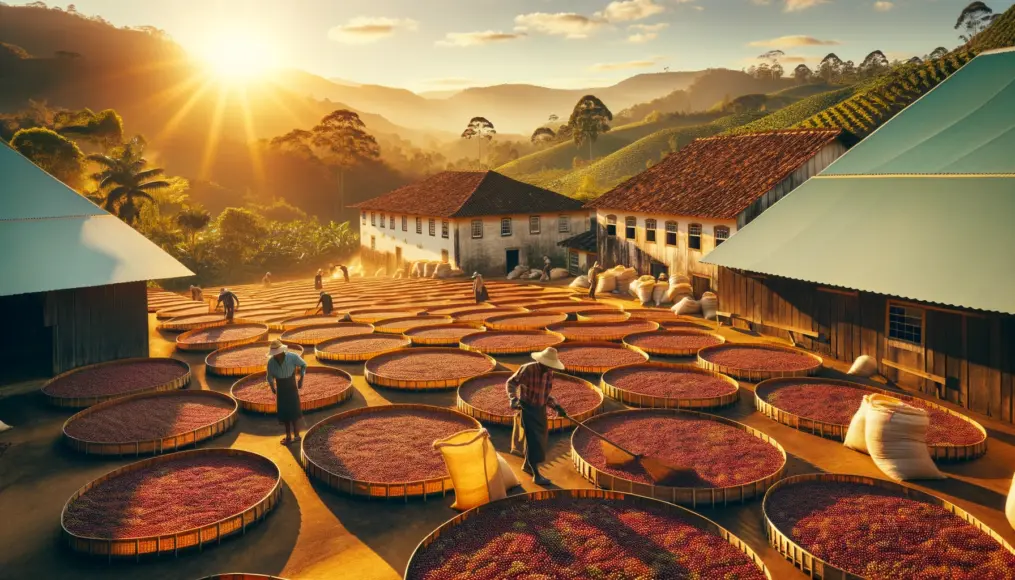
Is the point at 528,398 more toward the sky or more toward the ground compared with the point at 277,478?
more toward the sky

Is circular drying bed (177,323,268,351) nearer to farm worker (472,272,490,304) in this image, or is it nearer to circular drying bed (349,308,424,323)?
circular drying bed (349,308,424,323)

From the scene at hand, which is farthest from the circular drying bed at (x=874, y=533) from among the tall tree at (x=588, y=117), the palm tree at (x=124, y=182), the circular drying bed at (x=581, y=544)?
the tall tree at (x=588, y=117)

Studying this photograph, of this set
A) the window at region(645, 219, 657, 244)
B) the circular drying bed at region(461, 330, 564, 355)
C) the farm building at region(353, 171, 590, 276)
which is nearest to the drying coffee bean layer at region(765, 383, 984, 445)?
the circular drying bed at region(461, 330, 564, 355)

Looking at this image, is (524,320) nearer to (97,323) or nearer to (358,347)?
(358,347)

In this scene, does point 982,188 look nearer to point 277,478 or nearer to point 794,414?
point 794,414

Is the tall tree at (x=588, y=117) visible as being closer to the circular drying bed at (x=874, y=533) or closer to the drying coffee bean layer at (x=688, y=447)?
the drying coffee bean layer at (x=688, y=447)

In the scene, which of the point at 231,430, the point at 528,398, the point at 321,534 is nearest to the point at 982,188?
the point at 528,398

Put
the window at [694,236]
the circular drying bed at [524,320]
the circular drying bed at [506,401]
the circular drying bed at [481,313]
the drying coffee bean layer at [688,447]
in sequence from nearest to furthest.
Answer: the drying coffee bean layer at [688,447]
the circular drying bed at [506,401]
the circular drying bed at [524,320]
the circular drying bed at [481,313]
the window at [694,236]
